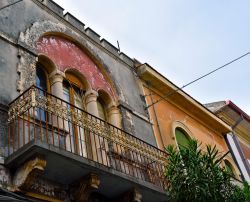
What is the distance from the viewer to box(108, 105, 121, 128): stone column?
10.8 meters

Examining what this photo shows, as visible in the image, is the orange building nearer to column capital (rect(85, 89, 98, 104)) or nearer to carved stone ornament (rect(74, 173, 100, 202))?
column capital (rect(85, 89, 98, 104))

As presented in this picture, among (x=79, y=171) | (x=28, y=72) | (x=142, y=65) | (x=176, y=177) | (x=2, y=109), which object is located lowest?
(x=176, y=177)

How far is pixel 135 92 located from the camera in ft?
41.0

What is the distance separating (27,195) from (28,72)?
8.94 feet

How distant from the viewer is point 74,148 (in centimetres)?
876

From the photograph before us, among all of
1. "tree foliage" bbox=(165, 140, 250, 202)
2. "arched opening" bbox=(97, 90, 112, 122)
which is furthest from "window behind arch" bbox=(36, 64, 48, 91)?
"tree foliage" bbox=(165, 140, 250, 202)

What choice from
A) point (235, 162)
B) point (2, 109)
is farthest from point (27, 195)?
point (235, 162)

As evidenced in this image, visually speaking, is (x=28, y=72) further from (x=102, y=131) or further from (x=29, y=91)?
(x=102, y=131)

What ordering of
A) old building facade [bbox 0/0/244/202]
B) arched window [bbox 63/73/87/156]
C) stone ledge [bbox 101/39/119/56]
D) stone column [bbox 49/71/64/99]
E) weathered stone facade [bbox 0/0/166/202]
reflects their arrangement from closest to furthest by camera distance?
weathered stone facade [bbox 0/0/166/202], old building facade [bbox 0/0/244/202], arched window [bbox 63/73/87/156], stone column [bbox 49/71/64/99], stone ledge [bbox 101/39/119/56]

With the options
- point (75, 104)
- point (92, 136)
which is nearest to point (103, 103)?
point (75, 104)

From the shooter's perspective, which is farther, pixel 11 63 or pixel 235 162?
pixel 235 162

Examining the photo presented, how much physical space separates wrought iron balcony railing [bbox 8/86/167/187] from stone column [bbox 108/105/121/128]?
2.46ft

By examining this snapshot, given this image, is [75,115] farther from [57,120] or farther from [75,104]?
[75,104]

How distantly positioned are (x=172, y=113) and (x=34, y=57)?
19.4 ft
